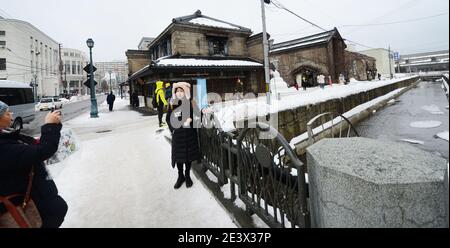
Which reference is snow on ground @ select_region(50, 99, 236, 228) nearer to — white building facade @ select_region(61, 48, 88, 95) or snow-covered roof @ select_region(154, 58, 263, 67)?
white building facade @ select_region(61, 48, 88, 95)

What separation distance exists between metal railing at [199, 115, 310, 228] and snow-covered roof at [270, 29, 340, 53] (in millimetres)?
30724

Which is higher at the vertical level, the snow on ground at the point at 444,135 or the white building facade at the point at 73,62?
the white building facade at the point at 73,62

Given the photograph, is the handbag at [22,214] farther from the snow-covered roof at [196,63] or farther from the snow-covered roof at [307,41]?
the snow-covered roof at [307,41]

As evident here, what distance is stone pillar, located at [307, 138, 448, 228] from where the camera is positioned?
4.34ft

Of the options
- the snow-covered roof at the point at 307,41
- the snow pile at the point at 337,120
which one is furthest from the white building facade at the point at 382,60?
the snow pile at the point at 337,120

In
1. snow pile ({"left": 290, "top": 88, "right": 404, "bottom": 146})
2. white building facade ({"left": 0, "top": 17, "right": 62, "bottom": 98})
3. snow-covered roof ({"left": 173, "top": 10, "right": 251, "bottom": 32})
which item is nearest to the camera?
white building facade ({"left": 0, "top": 17, "right": 62, "bottom": 98})

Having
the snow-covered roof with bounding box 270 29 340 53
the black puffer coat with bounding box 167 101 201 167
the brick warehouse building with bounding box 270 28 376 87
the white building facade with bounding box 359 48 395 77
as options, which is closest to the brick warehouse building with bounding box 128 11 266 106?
the brick warehouse building with bounding box 270 28 376 87

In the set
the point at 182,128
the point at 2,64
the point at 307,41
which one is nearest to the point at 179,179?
the point at 182,128

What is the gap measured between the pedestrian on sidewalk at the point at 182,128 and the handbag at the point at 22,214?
7.32 feet

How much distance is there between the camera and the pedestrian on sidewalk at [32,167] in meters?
1.70

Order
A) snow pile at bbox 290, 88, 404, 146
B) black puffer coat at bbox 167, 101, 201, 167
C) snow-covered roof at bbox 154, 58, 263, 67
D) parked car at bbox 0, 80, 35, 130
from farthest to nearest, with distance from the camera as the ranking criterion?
snow-covered roof at bbox 154, 58, 263, 67 → parked car at bbox 0, 80, 35, 130 → snow pile at bbox 290, 88, 404, 146 → black puffer coat at bbox 167, 101, 201, 167
